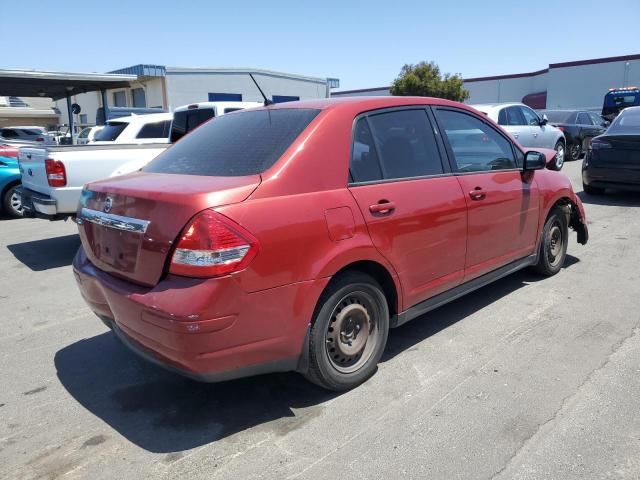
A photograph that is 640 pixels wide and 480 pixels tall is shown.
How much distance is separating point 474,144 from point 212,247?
2702mm

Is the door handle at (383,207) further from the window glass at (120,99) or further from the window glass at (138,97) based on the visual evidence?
the window glass at (120,99)

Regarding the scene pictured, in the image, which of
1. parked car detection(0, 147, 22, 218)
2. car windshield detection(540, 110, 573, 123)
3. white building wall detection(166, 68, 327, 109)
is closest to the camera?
parked car detection(0, 147, 22, 218)

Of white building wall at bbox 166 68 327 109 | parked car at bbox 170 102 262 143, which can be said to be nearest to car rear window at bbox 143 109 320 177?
parked car at bbox 170 102 262 143

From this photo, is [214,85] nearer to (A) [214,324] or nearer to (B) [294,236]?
(B) [294,236]

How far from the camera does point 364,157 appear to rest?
337cm

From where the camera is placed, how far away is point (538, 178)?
16.2 feet

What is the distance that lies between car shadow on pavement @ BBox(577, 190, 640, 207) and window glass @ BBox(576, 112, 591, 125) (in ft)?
21.3

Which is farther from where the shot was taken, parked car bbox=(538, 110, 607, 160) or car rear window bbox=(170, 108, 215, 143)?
parked car bbox=(538, 110, 607, 160)

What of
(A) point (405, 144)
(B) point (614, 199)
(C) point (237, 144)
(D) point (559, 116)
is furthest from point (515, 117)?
(C) point (237, 144)

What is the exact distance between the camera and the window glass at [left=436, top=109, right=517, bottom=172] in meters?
4.08

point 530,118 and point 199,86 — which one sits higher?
point 199,86

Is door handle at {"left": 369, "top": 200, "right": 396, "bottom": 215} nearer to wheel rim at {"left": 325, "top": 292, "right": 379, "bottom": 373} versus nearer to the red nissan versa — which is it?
the red nissan versa

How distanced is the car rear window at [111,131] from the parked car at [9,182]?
5.25 ft

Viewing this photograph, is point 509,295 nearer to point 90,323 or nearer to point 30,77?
point 90,323
